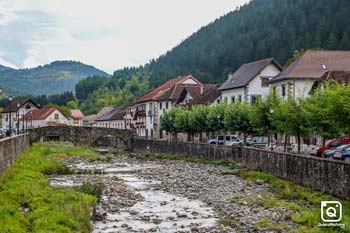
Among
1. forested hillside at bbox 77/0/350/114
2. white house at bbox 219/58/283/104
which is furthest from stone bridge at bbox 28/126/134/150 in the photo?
forested hillside at bbox 77/0/350/114

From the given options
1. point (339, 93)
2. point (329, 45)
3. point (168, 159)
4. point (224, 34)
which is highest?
point (224, 34)

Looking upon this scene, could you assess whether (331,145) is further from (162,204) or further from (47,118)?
(47,118)

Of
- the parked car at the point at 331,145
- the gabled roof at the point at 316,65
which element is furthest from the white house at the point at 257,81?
the parked car at the point at 331,145

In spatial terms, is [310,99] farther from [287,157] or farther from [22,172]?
[22,172]

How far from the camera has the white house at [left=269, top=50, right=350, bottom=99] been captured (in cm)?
6081

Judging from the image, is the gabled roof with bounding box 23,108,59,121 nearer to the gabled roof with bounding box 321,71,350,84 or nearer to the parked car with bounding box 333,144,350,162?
the gabled roof with bounding box 321,71,350,84

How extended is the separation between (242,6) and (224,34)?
798 inches

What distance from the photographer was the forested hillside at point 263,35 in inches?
4803

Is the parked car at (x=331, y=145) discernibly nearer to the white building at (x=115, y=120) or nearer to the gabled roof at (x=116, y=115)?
the white building at (x=115, y=120)

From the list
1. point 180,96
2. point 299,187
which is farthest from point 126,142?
point 299,187

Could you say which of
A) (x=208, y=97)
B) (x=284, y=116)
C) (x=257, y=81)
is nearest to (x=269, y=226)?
(x=284, y=116)

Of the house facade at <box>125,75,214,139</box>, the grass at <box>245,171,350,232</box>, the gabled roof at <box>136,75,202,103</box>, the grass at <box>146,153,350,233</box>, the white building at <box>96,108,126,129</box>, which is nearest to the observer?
the grass at <box>245,171,350,232</box>

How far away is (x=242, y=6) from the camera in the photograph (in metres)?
178

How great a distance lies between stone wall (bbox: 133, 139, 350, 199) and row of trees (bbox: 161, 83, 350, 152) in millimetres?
2992
